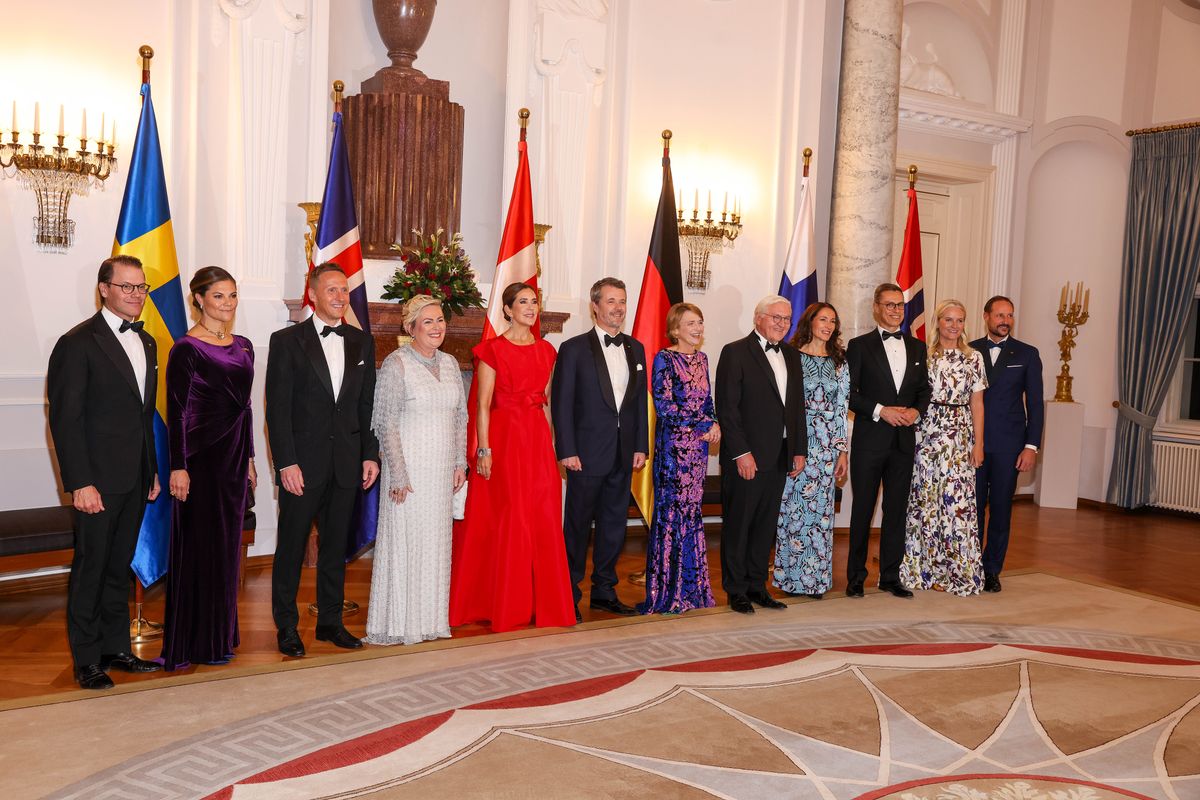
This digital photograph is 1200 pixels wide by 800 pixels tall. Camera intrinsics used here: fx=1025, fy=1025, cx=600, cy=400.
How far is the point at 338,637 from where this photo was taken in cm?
444

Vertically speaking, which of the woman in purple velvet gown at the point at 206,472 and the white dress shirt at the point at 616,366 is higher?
the white dress shirt at the point at 616,366

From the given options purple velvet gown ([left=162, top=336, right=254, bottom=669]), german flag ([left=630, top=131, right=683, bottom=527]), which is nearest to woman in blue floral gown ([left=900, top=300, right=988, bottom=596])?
german flag ([left=630, top=131, right=683, bottom=527])

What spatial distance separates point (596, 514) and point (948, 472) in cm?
207

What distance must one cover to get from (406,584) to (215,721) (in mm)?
1102

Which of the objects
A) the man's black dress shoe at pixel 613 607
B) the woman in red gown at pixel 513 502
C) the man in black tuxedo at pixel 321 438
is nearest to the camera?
the man in black tuxedo at pixel 321 438

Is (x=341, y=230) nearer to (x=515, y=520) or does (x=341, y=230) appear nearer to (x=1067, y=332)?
(x=515, y=520)

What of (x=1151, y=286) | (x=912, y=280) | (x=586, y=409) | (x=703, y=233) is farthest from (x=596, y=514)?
(x=1151, y=286)

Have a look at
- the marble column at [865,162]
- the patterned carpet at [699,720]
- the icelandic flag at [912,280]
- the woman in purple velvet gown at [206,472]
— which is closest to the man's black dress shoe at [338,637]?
the patterned carpet at [699,720]

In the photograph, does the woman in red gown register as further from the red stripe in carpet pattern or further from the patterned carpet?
the red stripe in carpet pattern

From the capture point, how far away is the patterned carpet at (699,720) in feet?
10.4

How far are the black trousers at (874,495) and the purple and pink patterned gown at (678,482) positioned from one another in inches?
39.1

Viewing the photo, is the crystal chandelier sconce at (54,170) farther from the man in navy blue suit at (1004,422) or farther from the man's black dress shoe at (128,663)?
the man in navy blue suit at (1004,422)

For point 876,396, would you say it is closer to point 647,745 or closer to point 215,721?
point 647,745

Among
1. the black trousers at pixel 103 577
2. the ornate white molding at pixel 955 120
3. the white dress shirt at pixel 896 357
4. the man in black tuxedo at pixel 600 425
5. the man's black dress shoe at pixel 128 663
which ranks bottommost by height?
the man's black dress shoe at pixel 128 663
